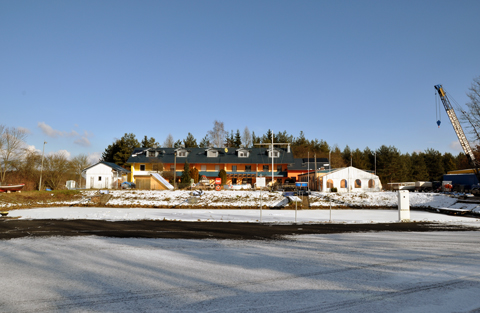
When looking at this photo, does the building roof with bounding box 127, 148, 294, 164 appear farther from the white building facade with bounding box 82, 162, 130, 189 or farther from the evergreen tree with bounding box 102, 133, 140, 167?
the evergreen tree with bounding box 102, 133, 140, 167

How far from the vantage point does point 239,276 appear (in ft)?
22.4

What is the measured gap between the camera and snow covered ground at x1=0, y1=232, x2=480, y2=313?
5.16 meters

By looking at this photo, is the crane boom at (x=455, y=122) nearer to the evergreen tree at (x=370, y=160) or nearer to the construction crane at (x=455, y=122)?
the construction crane at (x=455, y=122)

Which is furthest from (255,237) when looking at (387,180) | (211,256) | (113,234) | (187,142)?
(187,142)

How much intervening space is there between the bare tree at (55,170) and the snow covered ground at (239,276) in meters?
40.6

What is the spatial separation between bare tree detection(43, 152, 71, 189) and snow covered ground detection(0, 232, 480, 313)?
4057 centimetres

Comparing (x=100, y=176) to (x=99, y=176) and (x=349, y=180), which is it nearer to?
(x=99, y=176)

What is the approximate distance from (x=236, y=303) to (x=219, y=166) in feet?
191

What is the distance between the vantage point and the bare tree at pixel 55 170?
1832 inches

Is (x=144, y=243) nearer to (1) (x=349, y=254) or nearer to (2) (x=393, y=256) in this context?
(1) (x=349, y=254)

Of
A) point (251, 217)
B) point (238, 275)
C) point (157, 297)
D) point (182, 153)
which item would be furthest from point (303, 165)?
point (157, 297)

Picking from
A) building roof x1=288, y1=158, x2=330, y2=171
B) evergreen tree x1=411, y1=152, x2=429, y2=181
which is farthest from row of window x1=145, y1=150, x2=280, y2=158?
evergreen tree x1=411, y1=152, x2=429, y2=181

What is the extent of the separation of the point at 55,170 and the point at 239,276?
54.9m

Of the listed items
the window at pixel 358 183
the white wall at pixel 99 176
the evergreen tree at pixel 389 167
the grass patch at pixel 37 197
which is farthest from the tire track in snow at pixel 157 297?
the evergreen tree at pixel 389 167
